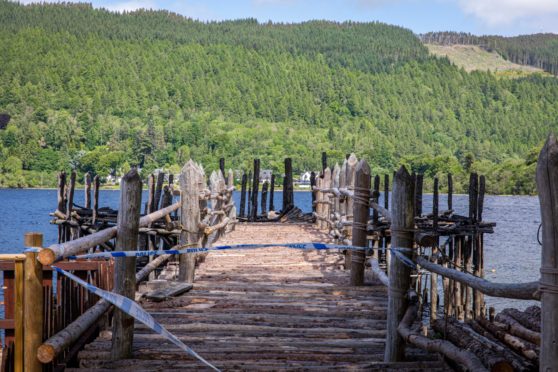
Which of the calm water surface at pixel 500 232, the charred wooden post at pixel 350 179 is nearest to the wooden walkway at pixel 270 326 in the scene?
the charred wooden post at pixel 350 179

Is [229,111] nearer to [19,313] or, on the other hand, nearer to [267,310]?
[267,310]

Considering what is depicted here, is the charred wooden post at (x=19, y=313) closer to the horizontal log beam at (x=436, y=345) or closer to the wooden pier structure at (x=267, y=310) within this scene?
the wooden pier structure at (x=267, y=310)

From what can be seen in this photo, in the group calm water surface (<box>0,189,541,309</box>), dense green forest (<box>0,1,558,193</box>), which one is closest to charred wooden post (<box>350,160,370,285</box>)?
calm water surface (<box>0,189,541,309</box>)

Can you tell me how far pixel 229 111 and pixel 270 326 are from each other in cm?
16213

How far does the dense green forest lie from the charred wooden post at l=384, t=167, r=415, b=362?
111 metres

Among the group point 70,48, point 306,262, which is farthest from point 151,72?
point 306,262

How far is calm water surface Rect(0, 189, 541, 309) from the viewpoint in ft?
132

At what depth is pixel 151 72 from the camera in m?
177

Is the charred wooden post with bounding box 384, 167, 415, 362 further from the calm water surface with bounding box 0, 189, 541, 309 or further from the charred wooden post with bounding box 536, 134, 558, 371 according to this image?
the calm water surface with bounding box 0, 189, 541, 309

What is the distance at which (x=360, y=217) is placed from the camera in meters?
9.01

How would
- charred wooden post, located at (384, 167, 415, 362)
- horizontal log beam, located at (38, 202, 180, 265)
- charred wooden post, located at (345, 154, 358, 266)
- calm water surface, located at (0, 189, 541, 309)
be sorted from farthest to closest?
calm water surface, located at (0, 189, 541, 309) < charred wooden post, located at (345, 154, 358, 266) < charred wooden post, located at (384, 167, 415, 362) < horizontal log beam, located at (38, 202, 180, 265)

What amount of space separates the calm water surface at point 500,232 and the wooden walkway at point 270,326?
63.7 feet

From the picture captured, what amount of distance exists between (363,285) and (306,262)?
264cm

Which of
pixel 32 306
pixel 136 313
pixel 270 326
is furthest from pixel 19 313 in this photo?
pixel 270 326
